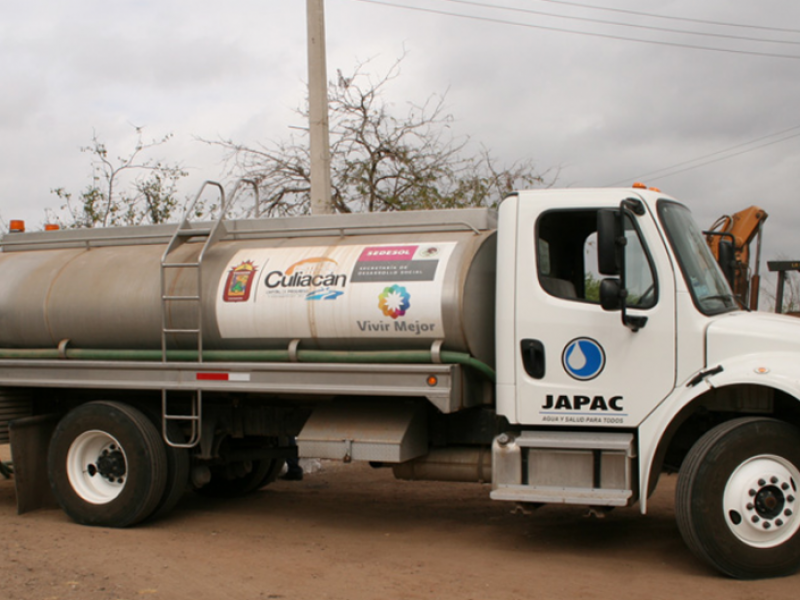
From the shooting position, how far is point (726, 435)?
5922 millimetres

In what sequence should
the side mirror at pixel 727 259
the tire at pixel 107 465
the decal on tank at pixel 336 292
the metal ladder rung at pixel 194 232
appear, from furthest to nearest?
the metal ladder rung at pixel 194 232
the tire at pixel 107 465
the side mirror at pixel 727 259
the decal on tank at pixel 336 292

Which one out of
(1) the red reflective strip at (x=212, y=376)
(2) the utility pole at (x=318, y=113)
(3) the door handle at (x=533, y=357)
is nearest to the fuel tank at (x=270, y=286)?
(1) the red reflective strip at (x=212, y=376)

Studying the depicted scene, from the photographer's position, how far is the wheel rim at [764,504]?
5.80 meters

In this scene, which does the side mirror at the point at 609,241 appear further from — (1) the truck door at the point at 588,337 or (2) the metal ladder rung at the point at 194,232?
(2) the metal ladder rung at the point at 194,232

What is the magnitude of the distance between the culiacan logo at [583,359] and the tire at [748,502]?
93 centimetres

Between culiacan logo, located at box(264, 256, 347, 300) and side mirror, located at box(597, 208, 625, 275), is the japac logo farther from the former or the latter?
side mirror, located at box(597, 208, 625, 275)

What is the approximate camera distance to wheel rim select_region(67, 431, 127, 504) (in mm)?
7820

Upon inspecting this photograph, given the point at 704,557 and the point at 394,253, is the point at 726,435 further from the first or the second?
the point at 394,253

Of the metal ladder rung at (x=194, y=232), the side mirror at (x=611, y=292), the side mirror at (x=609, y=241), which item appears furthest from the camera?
the metal ladder rung at (x=194, y=232)

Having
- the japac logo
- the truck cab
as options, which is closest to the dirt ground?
the truck cab

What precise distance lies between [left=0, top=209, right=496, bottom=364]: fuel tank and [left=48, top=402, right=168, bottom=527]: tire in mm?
669

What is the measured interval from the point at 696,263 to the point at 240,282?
3.62 metres

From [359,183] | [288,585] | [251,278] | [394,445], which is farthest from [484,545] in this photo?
[359,183]

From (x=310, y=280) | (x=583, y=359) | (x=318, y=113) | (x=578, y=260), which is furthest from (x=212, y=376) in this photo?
(x=318, y=113)
